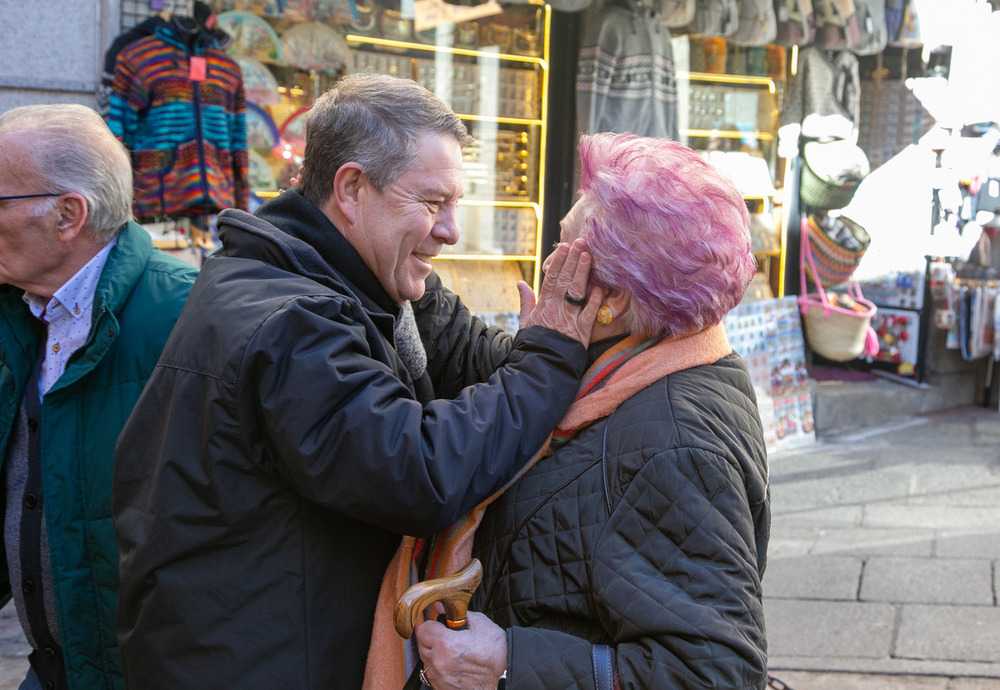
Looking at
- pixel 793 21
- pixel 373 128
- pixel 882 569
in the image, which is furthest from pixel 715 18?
pixel 373 128

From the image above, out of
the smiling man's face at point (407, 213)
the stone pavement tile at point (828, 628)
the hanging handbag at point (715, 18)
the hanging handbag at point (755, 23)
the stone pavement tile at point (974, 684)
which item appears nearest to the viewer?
the smiling man's face at point (407, 213)

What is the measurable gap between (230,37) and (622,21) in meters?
2.50

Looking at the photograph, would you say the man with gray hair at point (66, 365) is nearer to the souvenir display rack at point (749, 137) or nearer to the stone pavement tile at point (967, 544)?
the stone pavement tile at point (967, 544)

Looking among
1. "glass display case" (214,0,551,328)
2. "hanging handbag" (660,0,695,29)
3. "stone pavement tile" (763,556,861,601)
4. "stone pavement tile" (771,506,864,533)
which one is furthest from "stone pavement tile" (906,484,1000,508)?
"hanging handbag" (660,0,695,29)

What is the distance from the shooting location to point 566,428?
173 centimetres

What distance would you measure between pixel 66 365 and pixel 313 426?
0.87 metres

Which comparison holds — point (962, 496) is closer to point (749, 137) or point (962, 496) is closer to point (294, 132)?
point (749, 137)

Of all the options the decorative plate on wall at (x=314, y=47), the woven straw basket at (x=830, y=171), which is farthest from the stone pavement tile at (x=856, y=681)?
the woven straw basket at (x=830, y=171)

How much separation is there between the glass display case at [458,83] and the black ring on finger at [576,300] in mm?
3531

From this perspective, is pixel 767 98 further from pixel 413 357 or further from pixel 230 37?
pixel 413 357

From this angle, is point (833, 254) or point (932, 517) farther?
point (833, 254)

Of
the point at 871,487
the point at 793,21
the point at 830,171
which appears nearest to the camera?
the point at 871,487

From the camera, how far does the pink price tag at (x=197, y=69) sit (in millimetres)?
4367

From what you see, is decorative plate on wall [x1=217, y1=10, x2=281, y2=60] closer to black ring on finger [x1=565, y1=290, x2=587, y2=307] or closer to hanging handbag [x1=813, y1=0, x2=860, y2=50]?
black ring on finger [x1=565, y1=290, x2=587, y2=307]
